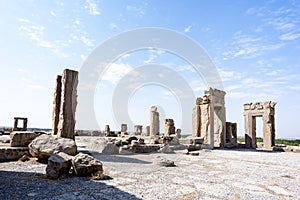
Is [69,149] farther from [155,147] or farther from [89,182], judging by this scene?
[155,147]

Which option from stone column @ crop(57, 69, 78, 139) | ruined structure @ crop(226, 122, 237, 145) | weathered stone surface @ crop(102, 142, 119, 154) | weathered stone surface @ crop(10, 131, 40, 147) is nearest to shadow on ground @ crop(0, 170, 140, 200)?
weathered stone surface @ crop(10, 131, 40, 147)

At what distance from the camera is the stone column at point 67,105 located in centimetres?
929

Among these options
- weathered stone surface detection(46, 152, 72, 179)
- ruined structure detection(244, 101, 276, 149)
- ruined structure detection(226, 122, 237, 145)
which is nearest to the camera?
weathered stone surface detection(46, 152, 72, 179)

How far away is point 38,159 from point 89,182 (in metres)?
3.07

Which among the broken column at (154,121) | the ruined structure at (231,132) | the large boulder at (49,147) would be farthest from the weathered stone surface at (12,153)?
the ruined structure at (231,132)

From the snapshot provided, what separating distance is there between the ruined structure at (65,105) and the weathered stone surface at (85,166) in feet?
13.3

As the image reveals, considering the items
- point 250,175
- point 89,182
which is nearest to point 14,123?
point 89,182

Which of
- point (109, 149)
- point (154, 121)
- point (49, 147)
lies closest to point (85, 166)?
point (49, 147)

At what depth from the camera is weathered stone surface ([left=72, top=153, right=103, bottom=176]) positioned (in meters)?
5.38

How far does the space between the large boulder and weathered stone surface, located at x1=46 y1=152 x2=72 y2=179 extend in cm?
141

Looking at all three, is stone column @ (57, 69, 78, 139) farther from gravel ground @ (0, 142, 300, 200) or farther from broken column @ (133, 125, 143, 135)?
broken column @ (133, 125, 143, 135)

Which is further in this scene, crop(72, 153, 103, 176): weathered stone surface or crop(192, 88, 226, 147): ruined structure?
crop(192, 88, 226, 147): ruined structure

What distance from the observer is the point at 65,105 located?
9.38m

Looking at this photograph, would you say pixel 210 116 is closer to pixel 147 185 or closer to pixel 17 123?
pixel 147 185
